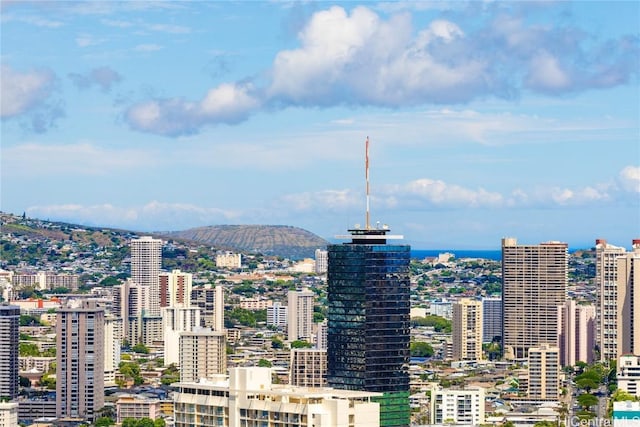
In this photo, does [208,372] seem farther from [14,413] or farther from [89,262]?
[89,262]

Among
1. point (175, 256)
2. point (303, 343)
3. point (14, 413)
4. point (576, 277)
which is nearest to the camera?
point (14, 413)

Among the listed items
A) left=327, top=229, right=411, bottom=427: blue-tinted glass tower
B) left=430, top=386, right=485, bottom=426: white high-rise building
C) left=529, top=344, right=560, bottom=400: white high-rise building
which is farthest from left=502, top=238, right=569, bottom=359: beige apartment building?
left=327, top=229, right=411, bottom=427: blue-tinted glass tower

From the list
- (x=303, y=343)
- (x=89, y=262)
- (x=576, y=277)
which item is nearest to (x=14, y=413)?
(x=303, y=343)

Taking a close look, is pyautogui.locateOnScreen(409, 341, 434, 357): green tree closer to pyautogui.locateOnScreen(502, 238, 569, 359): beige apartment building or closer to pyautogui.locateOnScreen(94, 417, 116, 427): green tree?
pyautogui.locateOnScreen(502, 238, 569, 359): beige apartment building

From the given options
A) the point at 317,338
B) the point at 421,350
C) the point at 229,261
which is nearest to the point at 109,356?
the point at 317,338

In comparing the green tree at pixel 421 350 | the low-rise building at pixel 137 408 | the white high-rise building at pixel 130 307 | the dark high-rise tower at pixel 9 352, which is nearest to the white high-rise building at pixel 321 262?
the white high-rise building at pixel 130 307

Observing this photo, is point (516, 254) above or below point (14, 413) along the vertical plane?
above

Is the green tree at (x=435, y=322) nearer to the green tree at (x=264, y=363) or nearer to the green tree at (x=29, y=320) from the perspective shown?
the green tree at (x=29, y=320)
